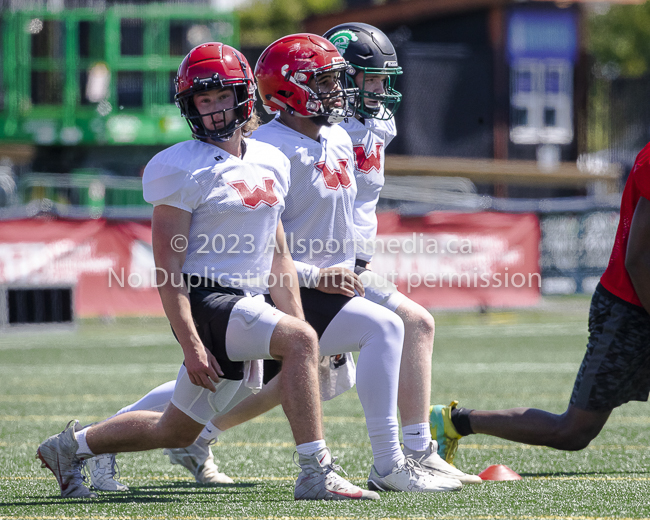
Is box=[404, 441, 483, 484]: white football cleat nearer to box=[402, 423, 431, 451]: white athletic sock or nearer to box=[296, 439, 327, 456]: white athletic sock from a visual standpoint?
box=[402, 423, 431, 451]: white athletic sock

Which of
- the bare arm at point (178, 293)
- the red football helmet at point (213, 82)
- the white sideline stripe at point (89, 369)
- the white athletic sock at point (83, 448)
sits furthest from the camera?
the white sideline stripe at point (89, 369)

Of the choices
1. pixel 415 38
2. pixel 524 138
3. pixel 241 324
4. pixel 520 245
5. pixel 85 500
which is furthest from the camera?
pixel 415 38

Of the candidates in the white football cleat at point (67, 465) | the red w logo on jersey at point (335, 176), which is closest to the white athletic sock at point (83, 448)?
the white football cleat at point (67, 465)

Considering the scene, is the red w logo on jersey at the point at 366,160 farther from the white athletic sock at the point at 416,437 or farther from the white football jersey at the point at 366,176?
the white athletic sock at the point at 416,437

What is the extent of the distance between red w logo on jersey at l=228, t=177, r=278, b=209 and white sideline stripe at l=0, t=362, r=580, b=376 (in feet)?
18.8

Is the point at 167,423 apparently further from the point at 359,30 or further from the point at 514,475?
the point at 359,30

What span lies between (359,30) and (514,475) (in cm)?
222

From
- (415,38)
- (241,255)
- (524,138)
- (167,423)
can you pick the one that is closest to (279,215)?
(241,255)

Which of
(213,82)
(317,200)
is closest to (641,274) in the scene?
(317,200)

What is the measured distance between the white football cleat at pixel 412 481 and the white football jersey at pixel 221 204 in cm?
97

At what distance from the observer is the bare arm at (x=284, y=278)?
4.18 meters

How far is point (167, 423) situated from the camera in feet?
13.5

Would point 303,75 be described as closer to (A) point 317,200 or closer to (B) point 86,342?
(A) point 317,200

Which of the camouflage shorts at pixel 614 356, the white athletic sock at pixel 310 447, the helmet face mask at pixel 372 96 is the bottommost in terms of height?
the white athletic sock at pixel 310 447
